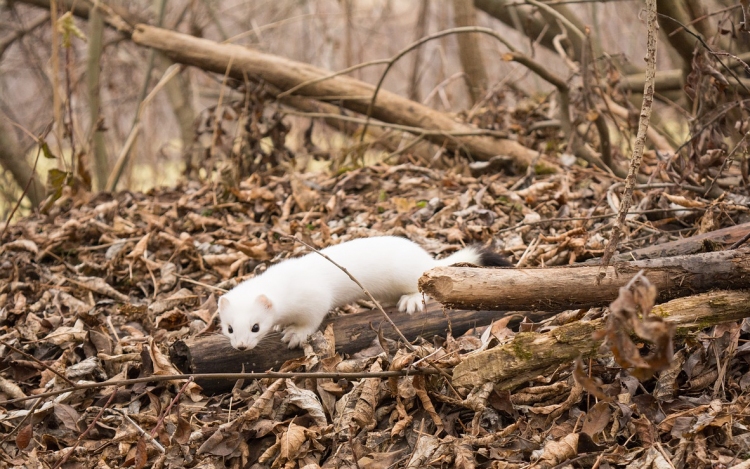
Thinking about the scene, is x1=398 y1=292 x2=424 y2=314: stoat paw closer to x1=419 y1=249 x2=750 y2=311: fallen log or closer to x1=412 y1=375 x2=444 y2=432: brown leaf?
x1=412 y1=375 x2=444 y2=432: brown leaf

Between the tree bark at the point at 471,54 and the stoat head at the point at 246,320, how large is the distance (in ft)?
16.4

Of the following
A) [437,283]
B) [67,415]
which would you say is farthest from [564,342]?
[67,415]

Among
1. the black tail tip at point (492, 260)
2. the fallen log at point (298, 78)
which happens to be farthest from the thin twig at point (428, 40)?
the black tail tip at point (492, 260)

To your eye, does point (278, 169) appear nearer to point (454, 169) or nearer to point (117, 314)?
point (454, 169)

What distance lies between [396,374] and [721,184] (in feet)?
10.1

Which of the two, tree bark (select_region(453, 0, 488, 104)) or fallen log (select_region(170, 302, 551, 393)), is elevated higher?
tree bark (select_region(453, 0, 488, 104))

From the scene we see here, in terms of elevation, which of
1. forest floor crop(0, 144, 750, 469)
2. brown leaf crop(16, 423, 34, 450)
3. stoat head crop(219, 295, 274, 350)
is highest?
stoat head crop(219, 295, 274, 350)

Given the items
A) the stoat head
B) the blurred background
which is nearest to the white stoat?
the stoat head

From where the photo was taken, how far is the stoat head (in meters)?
3.19

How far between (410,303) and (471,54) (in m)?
5.07

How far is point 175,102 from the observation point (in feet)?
30.0

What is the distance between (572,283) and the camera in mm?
2494

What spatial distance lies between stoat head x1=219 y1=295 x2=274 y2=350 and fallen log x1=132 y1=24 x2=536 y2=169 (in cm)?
337

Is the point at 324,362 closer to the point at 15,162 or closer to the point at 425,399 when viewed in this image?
the point at 425,399
